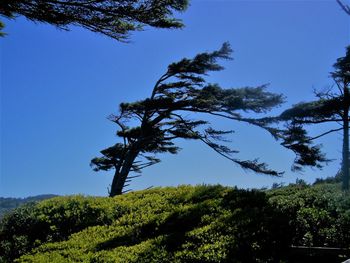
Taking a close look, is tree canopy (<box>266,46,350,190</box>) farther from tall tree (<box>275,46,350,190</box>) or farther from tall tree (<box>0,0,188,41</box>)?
tall tree (<box>0,0,188,41</box>)

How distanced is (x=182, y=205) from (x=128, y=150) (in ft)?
45.4

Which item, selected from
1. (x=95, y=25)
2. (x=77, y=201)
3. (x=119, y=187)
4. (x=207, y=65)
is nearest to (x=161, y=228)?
(x=77, y=201)

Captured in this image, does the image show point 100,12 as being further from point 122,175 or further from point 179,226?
point 122,175

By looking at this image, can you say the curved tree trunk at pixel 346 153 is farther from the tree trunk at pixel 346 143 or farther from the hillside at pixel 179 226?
the hillside at pixel 179 226

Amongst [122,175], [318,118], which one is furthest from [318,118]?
[122,175]

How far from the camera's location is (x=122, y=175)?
19.9 meters

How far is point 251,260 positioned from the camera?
5441 millimetres

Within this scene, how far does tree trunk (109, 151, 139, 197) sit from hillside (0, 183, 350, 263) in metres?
9.00

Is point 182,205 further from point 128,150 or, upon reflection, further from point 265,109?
point 128,150

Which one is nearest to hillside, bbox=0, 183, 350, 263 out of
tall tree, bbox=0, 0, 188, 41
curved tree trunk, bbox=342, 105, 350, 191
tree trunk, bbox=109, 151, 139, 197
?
tall tree, bbox=0, 0, 188, 41

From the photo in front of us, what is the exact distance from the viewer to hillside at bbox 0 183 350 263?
5.81 meters

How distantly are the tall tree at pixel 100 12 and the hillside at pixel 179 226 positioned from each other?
167 inches

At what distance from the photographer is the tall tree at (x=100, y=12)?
1012 cm

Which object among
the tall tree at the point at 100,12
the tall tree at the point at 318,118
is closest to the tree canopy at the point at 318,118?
the tall tree at the point at 318,118
